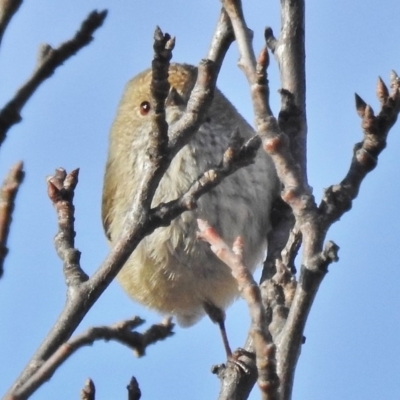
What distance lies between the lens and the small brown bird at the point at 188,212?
478cm

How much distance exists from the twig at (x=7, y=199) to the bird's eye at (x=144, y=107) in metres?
2.93

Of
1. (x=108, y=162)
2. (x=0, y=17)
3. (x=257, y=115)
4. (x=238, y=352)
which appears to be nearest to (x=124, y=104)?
(x=108, y=162)

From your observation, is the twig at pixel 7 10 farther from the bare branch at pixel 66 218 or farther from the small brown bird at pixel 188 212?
the small brown bird at pixel 188 212

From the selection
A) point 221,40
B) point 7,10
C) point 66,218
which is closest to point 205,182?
point 66,218

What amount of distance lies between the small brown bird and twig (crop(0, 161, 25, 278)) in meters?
1.87

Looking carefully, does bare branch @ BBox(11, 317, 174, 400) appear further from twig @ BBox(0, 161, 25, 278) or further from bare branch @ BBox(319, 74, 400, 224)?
bare branch @ BBox(319, 74, 400, 224)

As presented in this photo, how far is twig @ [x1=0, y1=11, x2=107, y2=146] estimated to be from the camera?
6.72ft

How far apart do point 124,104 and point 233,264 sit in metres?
3.67

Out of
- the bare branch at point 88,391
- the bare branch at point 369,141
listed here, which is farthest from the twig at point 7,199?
the bare branch at point 369,141

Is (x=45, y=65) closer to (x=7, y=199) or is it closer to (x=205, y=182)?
(x=7, y=199)

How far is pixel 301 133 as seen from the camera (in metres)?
3.59

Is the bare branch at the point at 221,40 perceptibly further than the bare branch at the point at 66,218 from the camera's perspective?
Yes

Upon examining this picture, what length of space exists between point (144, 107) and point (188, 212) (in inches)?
38.8

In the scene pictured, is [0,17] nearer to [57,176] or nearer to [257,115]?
[257,115]
